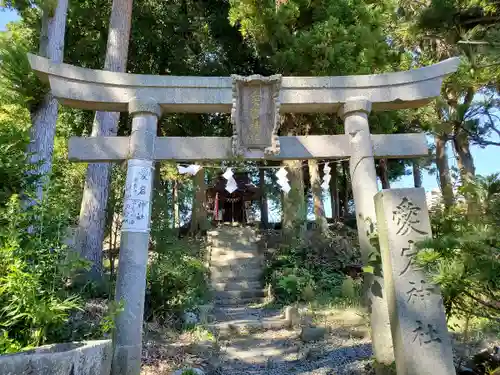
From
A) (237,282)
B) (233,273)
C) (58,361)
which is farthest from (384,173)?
(58,361)

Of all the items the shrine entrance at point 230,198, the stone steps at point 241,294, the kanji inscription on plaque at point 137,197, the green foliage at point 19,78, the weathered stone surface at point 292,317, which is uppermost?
the shrine entrance at point 230,198

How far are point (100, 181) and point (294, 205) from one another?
711cm

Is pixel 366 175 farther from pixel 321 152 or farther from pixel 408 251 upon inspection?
pixel 408 251

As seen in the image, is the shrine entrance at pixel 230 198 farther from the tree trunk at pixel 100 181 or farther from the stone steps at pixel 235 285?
the tree trunk at pixel 100 181

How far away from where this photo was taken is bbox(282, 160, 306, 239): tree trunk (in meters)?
12.9

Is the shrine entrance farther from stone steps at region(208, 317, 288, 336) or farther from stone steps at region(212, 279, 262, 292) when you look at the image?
stone steps at region(208, 317, 288, 336)

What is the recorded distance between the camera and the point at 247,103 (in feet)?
17.4

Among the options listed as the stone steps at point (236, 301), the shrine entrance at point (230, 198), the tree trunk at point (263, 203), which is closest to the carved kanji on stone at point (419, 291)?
the stone steps at point (236, 301)

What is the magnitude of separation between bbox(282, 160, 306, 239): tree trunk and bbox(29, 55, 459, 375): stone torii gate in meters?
7.54

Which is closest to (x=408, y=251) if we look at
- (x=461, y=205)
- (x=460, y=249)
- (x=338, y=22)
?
(x=461, y=205)

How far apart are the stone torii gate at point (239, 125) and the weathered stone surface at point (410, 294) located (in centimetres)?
82

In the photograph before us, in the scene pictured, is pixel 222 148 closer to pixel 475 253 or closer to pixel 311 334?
pixel 475 253

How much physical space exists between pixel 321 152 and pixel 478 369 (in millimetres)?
3073

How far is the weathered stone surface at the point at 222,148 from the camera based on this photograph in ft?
16.1
